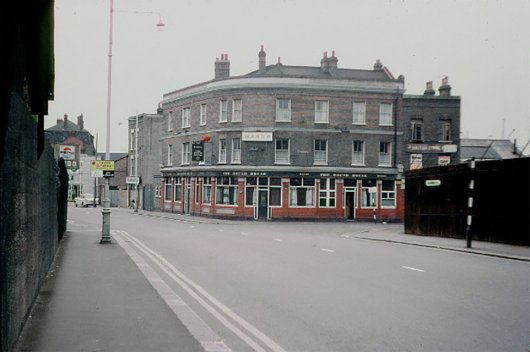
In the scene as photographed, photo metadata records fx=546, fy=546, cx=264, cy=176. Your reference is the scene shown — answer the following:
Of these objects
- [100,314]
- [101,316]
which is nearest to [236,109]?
[100,314]

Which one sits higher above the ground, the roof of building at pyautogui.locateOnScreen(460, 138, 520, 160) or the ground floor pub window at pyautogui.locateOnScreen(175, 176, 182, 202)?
the roof of building at pyautogui.locateOnScreen(460, 138, 520, 160)

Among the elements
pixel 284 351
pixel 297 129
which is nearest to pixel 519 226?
pixel 284 351

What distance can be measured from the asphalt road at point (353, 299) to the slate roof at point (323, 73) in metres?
29.9

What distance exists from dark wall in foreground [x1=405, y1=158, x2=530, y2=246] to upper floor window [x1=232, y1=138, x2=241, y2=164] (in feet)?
60.4

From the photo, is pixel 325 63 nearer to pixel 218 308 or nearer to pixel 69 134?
pixel 218 308

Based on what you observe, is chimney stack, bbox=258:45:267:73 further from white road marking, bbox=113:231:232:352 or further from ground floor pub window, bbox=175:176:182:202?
white road marking, bbox=113:231:232:352

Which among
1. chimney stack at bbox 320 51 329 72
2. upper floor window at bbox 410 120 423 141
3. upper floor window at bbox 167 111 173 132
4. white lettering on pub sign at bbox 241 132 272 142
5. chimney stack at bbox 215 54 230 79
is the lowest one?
white lettering on pub sign at bbox 241 132 272 142

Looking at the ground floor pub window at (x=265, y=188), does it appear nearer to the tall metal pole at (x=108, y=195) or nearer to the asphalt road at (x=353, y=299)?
the tall metal pole at (x=108, y=195)

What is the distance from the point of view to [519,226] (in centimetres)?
2006

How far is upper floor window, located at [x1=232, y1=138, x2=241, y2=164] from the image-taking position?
44.0 meters

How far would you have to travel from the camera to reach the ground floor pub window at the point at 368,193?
45000 millimetres

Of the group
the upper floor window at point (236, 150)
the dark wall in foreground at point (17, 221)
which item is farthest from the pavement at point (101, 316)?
the upper floor window at point (236, 150)

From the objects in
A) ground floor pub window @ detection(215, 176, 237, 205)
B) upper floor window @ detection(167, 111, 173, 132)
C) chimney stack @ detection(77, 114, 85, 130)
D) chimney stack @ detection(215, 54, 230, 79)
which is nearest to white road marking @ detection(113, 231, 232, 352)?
ground floor pub window @ detection(215, 176, 237, 205)

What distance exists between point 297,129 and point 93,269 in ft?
106
